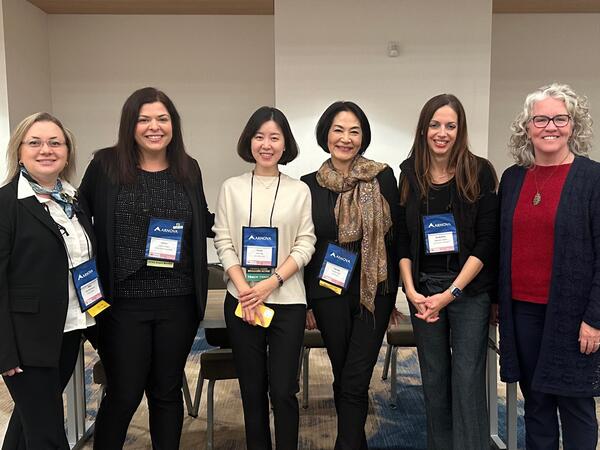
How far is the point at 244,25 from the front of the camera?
5445mm

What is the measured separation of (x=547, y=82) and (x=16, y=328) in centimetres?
557

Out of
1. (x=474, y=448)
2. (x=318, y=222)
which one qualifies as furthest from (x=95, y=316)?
(x=474, y=448)

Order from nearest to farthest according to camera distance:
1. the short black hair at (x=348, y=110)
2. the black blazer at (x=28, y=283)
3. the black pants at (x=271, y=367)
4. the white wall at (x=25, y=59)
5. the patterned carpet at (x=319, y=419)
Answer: the black blazer at (x=28, y=283) → the black pants at (x=271, y=367) → the short black hair at (x=348, y=110) → the patterned carpet at (x=319, y=419) → the white wall at (x=25, y=59)

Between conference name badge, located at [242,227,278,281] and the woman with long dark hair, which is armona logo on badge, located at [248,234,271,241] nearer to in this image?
conference name badge, located at [242,227,278,281]

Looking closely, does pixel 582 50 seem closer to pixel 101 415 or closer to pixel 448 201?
pixel 448 201

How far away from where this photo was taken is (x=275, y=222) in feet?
6.45

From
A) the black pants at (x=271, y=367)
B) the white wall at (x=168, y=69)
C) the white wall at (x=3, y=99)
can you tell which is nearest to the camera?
the black pants at (x=271, y=367)

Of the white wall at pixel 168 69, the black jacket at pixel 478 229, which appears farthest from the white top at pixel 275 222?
the white wall at pixel 168 69

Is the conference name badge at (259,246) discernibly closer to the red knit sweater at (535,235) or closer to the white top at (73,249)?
the white top at (73,249)

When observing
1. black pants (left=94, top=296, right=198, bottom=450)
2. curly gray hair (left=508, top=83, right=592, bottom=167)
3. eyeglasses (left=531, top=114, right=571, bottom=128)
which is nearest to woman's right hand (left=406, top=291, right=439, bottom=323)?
curly gray hair (left=508, top=83, right=592, bottom=167)

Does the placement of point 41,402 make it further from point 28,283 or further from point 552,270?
point 552,270

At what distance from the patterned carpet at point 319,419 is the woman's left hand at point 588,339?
1.13 metres

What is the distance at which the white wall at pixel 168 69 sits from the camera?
5.44 m

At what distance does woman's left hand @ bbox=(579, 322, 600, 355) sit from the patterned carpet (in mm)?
1126
